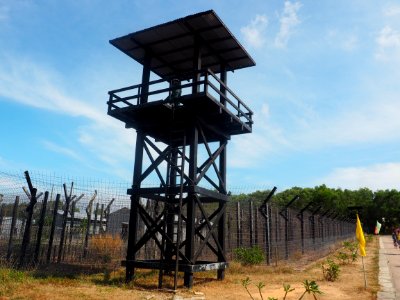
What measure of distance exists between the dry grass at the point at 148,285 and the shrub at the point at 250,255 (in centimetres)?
78

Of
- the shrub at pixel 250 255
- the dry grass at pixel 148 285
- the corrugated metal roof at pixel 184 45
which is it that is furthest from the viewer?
the shrub at pixel 250 255

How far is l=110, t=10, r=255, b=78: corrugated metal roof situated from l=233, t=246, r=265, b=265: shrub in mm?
8105

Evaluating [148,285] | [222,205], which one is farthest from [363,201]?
[148,285]

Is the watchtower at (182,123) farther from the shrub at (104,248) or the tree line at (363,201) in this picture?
the tree line at (363,201)

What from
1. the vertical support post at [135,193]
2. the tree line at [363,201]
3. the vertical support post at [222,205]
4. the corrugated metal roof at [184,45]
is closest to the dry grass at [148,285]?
the vertical support post at [135,193]

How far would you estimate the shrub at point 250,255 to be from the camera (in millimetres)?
15797

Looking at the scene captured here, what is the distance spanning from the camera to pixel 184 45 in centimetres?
1377

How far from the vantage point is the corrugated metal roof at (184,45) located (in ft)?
40.8

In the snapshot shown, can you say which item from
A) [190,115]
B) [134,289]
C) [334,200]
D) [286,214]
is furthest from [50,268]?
[334,200]

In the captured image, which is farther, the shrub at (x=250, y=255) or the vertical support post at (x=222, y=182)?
the shrub at (x=250, y=255)

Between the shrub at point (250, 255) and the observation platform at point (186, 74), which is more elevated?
the observation platform at point (186, 74)

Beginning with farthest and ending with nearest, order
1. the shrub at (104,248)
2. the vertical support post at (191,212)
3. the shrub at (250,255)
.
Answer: the shrub at (104,248) → the shrub at (250,255) → the vertical support post at (191,212)

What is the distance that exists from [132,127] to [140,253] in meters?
7.36

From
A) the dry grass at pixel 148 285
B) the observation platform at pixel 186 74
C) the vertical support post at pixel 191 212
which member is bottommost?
the dry grass at pixel 148 285
